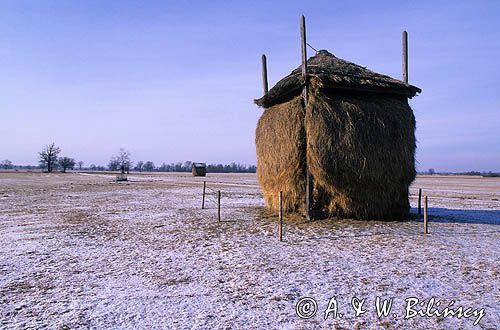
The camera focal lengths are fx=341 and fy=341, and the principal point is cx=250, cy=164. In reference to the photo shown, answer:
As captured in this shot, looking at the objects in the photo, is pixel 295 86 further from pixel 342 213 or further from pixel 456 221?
pixel 456 221

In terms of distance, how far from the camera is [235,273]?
6.83 meters

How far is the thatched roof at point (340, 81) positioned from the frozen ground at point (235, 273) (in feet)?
17.3

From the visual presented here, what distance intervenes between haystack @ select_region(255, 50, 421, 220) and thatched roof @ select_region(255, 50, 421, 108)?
0.04 metres

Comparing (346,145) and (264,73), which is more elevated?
(264,73)

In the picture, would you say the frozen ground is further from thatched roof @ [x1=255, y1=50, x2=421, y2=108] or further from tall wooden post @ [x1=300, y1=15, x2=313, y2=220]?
thatched roof @ [x1=255, y1=50, x2=421, y2=108]

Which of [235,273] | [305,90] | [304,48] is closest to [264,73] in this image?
[304,48]

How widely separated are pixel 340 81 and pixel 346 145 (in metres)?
2.53

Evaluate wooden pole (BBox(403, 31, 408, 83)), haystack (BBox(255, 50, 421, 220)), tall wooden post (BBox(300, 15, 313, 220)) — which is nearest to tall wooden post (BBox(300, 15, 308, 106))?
tall wooden post (BBox(300, 15, 313, 220))

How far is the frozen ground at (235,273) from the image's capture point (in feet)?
15.9

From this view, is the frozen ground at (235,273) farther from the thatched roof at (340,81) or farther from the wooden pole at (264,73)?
the wooden pole at (264,73)

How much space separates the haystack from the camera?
12344mm

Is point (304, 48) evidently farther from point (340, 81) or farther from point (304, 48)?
point (340, 81)

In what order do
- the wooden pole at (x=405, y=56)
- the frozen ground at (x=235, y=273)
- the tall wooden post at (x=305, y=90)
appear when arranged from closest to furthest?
the frozen ground at (x=235, y=273) → the tall wooden post at (x=305, y=90) → the wooden pole at (x=405, y=56)

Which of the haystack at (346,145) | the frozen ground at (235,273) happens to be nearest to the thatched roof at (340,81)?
the haystack at (346,145)
